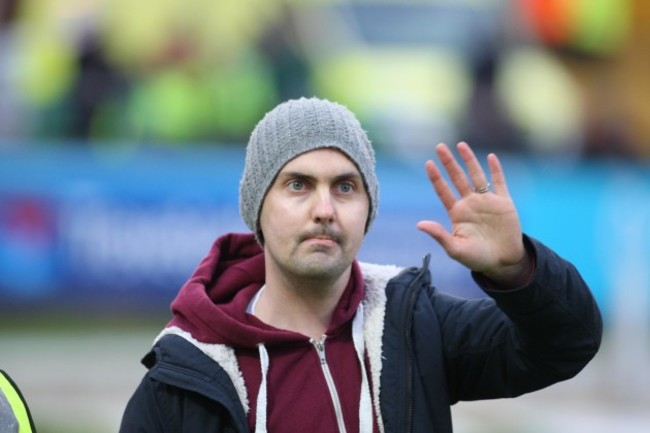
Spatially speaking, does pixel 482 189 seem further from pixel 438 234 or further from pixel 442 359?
pixel 442 359

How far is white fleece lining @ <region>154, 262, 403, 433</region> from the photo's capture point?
10.6 ft

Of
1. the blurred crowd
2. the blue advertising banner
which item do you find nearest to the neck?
the blue advertising banner

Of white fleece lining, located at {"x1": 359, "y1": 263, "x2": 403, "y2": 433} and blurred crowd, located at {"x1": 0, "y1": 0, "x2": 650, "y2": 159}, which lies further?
blurred crowd, located at {"x1": 0, "y1": 0, "x2": 650, "y2": 159}

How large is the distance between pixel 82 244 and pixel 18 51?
1.78m

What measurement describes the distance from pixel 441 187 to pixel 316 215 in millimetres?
321

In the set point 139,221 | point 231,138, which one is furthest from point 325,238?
point 231,138

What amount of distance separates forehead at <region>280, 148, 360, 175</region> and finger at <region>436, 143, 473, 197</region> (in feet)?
0.68

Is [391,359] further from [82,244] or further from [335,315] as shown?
[82,244]

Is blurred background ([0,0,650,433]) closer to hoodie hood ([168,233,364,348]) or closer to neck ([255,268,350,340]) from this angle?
hoodie hood ([168,233,364,348])

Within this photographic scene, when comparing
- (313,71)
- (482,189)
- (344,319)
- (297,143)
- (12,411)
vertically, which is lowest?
(12,411)

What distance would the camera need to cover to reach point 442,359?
333 centimetres

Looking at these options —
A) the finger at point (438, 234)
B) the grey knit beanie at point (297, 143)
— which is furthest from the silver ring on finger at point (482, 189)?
the grey knit beanie at point (297, 143)

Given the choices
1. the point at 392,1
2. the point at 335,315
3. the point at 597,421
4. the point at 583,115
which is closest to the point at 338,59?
the point at 392,1

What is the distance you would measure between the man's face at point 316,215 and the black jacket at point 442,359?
233mm
